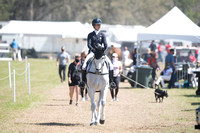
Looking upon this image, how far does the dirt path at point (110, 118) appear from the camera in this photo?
10.8 meters

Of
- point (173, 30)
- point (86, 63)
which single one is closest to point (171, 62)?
point (173, 30)

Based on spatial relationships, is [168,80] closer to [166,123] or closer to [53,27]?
[166,123]

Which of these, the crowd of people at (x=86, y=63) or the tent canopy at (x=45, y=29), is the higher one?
the tent canopy at (x=45, y=29)

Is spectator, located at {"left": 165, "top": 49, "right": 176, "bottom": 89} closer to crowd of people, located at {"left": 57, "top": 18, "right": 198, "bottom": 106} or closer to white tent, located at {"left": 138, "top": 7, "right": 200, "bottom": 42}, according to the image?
crowd of people, located at {"left": 57, "top": 18, "right": 198, "bottom": 106}

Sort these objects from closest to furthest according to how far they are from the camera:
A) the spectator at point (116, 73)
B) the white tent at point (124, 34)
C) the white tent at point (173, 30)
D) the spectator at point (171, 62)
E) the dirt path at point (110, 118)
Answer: the dirt path at point (110, 118)
the spectator at point (116, 73)
the spectator at point (171, 62)
the white tent at point (173, 30)
the white tent at point (124, 34)

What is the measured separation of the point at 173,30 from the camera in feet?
76.6

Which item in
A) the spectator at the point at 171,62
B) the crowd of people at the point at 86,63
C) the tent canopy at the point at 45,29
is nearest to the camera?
the crowd of people at the point at 86,63

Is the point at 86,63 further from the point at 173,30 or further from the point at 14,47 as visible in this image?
the point at 14,47

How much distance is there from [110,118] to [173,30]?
1197 cm

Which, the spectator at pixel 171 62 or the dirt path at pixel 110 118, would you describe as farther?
the spectator at pixel 171 62

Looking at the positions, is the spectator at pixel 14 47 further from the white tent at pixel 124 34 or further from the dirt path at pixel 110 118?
the dirt path at pixel 110 118

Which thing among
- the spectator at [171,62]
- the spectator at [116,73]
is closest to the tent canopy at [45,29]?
the spectator at [171,62]

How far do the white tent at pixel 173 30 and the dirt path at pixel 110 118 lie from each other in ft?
21.2

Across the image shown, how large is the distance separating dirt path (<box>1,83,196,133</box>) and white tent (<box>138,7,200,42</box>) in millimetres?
6472
